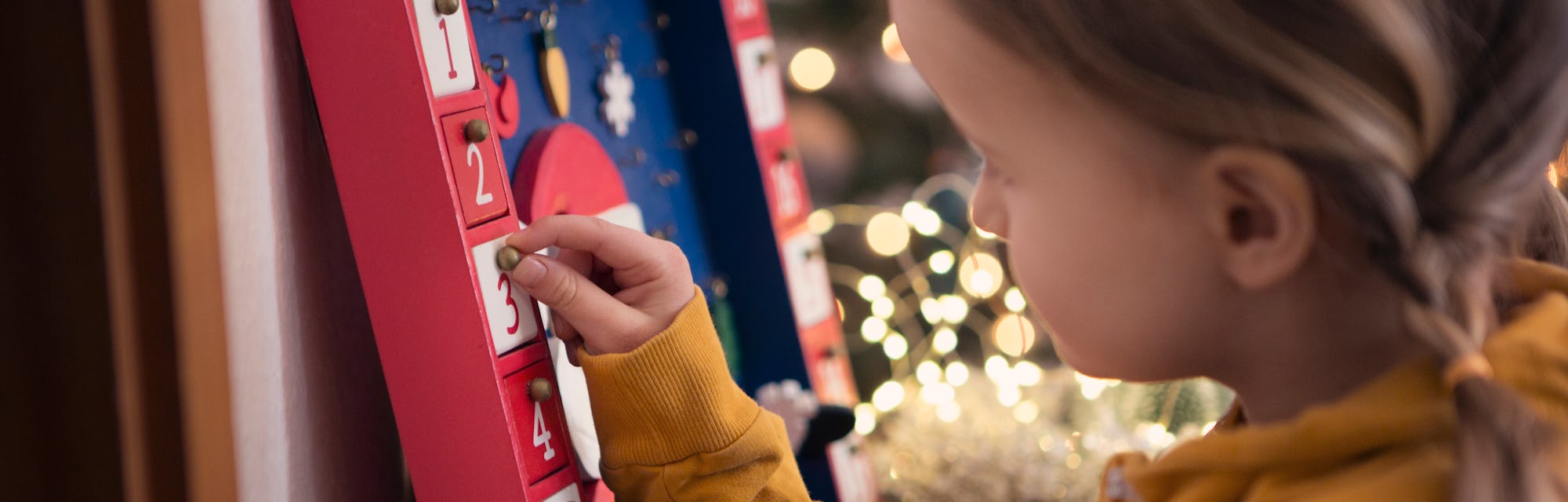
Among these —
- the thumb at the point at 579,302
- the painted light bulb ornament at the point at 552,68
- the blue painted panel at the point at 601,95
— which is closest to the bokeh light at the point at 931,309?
the blue painted panel at the point at 601,95

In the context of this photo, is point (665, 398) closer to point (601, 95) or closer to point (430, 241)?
point (430, 241)

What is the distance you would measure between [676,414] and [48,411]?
11.5 inches

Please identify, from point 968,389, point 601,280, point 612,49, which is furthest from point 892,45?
point 601,280

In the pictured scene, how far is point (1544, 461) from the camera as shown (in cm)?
43

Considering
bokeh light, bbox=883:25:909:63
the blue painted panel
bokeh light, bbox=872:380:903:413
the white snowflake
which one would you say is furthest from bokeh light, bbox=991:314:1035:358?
the white snowflake

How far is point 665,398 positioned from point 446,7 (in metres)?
0.23

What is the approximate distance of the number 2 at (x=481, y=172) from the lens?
21.5 inches

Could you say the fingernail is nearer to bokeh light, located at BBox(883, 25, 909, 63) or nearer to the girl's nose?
the girl's nose

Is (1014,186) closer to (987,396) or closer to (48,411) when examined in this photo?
(48,411)

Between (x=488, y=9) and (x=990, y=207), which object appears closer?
(x=990, y=207)

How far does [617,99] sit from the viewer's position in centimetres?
88

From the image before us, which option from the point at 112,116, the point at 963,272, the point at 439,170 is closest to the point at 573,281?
the point at 439,170

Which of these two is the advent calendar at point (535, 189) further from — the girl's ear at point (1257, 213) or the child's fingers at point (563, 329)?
the girl's ear at point (1257, 213)

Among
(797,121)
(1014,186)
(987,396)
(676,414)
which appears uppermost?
(1014,186)
